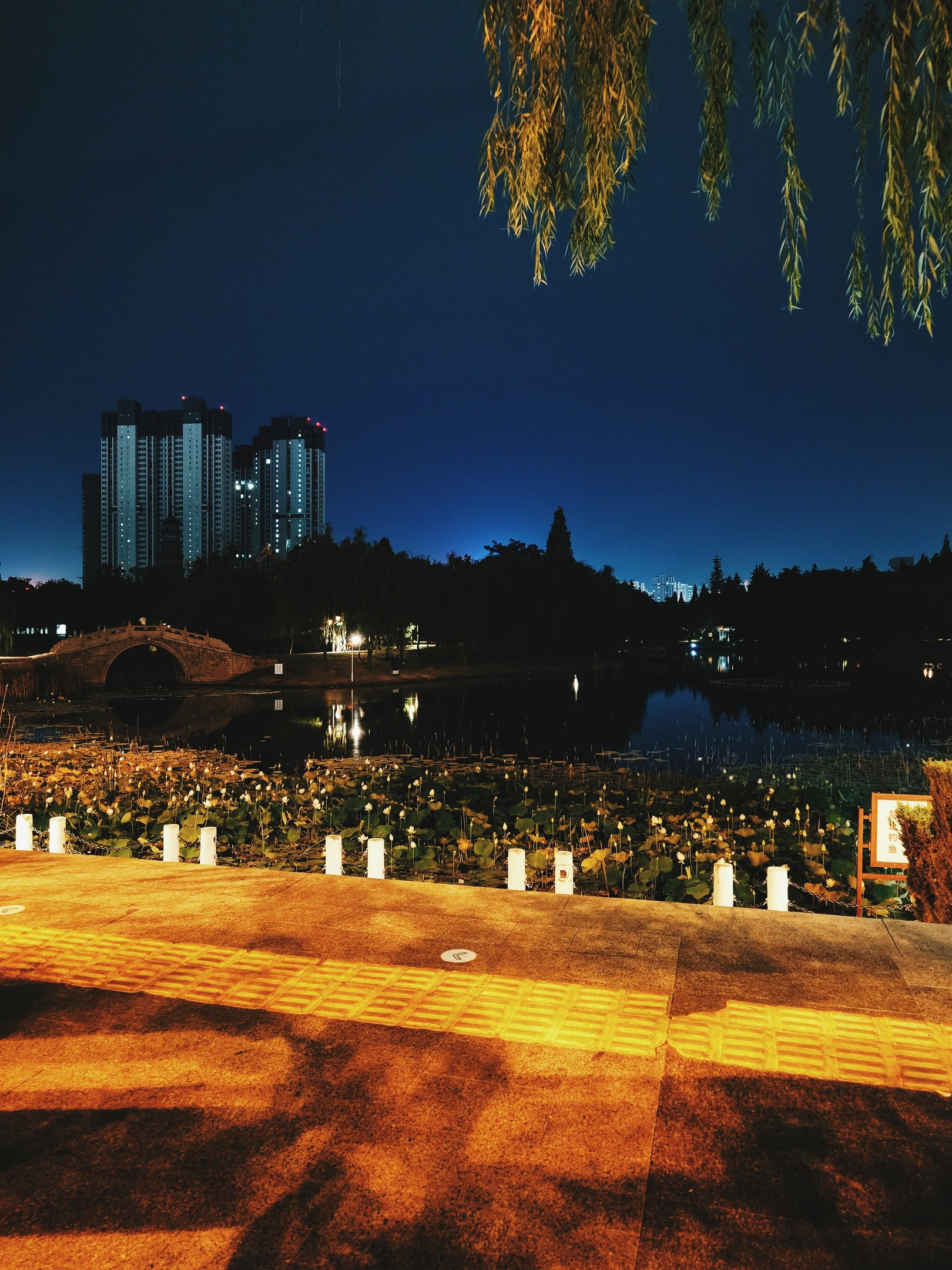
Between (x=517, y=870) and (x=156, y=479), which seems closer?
(x=517, y=870)

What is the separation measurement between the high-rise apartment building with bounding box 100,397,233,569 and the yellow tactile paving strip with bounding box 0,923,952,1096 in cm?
14893

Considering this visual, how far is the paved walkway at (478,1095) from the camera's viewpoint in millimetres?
2627

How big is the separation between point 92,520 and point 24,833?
165200mm

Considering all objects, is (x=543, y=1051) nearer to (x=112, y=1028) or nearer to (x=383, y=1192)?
(x=383, y=1192)

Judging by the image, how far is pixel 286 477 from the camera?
15900cm

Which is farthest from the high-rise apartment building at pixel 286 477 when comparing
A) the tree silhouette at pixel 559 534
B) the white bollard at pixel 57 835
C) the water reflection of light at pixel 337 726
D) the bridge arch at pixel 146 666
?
the white bollard at pixel 57 835

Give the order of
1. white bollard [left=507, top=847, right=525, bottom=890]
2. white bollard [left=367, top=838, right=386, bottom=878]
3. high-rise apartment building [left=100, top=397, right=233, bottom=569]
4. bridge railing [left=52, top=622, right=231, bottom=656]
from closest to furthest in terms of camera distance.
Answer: white bollard [left=507, top=847, right=525, bottom=890], white bollard [left=367, top=838, right=386, bottom=878], bridge railing [left=52, top=622, right=231, bottom=656], high-rise apartment building [left=100, top=397, right=233, bottom=569]

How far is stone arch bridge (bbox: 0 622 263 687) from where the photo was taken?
45.1 meters

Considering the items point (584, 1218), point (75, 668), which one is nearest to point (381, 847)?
point (584, 1218)

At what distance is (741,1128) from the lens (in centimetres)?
317

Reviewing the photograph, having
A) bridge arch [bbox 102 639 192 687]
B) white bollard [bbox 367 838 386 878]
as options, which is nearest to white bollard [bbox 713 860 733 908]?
white bollard [bbox 367 838 386 878]

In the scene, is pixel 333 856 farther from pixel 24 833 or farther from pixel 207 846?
pixel 24 833

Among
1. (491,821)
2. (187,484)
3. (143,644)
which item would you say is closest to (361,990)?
(491,821)

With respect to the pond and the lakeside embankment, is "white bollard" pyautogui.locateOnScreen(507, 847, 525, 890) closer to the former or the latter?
the lakeside embankment
